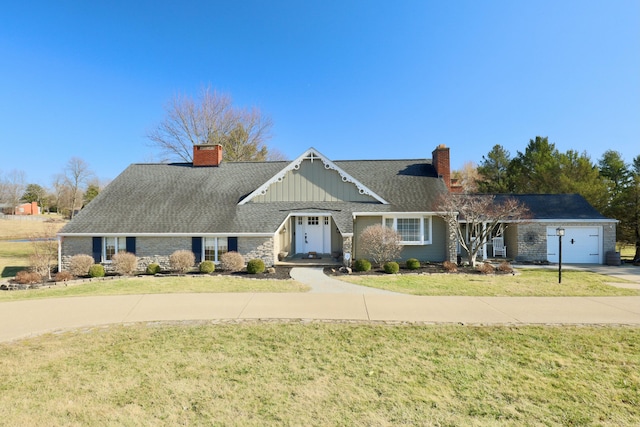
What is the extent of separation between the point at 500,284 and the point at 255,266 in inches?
372

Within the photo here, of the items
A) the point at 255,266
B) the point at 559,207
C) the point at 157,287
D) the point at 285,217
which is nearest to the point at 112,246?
the point at 157,287

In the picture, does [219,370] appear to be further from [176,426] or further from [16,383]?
[16,383]

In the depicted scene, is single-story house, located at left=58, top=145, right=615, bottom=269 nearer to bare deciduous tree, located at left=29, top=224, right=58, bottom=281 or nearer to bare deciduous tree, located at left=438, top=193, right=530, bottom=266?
bare deciduous tree, located at left=29, top=224, right=58, bottom=281

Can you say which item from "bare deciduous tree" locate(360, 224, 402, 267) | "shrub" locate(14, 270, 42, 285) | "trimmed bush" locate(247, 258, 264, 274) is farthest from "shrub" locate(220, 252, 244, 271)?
"shrub" locate(14, 270, 42, 285)

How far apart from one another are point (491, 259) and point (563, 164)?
45.4 feet

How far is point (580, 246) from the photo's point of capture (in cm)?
1741

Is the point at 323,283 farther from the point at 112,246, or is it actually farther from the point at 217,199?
the point at 112,246

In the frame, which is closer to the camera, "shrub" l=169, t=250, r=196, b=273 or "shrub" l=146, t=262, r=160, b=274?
"shrub" l=169, t=250, r=196, b=273

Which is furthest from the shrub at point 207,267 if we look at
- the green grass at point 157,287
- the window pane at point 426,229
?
the window pane at point 426,229

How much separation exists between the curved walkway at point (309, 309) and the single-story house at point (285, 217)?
6032mm

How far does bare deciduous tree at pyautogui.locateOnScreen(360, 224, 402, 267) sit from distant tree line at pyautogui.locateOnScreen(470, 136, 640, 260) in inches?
589

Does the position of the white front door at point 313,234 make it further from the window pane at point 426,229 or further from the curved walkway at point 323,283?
the window pane at point 426,229

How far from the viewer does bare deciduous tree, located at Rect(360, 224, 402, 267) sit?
14.8m

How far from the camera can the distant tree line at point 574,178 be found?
1922 centimetres
